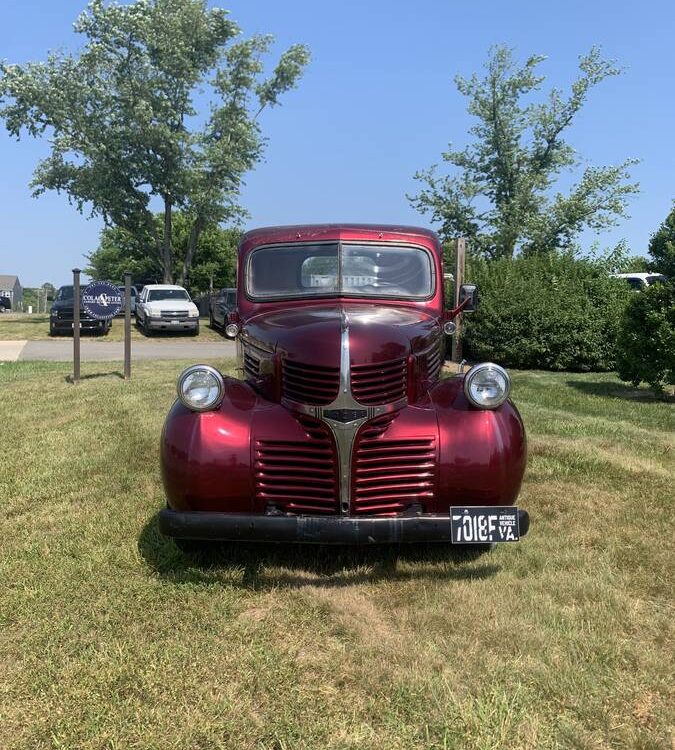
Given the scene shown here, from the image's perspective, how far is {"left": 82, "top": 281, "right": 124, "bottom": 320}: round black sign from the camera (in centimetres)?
1053

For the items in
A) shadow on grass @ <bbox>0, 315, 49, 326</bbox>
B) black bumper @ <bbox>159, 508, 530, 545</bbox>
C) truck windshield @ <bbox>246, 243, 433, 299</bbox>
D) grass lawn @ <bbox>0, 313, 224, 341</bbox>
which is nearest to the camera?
black bumper @ <bbox>159, 508, 530, 545</bbox>

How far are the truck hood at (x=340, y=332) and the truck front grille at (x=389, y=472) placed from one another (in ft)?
1.25

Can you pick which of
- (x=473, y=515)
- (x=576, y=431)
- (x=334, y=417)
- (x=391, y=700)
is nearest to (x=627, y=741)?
(x=391, y=700)

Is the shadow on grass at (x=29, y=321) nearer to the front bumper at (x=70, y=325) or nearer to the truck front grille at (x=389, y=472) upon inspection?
the front bumper at (x=70, y=325)

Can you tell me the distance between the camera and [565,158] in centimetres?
2900

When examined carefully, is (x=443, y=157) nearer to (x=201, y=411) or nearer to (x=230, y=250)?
(x=230, y=250)

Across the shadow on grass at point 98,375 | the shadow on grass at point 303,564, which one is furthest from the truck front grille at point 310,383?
the shadow on grass at point 98,375

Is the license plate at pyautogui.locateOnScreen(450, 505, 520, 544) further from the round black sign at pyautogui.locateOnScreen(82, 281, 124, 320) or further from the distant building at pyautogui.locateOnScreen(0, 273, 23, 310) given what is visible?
the distant building at pyautogui.locateOnScreen(0, 273, 23, 310)

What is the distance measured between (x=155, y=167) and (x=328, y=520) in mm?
26657

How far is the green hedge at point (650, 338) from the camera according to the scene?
9.02 m

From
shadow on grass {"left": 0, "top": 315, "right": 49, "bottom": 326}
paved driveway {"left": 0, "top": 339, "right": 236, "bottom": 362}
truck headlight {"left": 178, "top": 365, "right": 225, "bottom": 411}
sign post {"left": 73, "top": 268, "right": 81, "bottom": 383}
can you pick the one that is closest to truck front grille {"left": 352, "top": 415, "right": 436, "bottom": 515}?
truck headlight {"left": 178, "top": 365, "right": 225, "bottom": 411}

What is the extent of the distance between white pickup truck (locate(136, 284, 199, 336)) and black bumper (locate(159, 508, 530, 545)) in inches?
776

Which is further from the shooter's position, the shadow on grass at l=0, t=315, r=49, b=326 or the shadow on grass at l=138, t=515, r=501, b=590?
the shadow on grass at l=0, t=315, r=49, b=326

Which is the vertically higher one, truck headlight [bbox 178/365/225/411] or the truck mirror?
the truck mirror
